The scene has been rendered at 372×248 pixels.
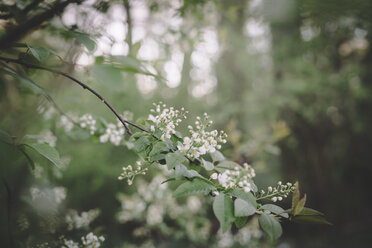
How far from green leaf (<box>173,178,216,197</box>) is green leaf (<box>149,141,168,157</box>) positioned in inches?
5.6

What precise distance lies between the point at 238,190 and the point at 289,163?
5046 mm

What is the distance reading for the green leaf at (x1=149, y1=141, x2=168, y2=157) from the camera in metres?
0.75

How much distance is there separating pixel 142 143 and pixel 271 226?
0.51 metres

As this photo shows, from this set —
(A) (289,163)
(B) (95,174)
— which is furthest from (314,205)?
(B) (95,174)

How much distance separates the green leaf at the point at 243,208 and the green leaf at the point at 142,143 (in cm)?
37

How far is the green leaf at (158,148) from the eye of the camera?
750mm

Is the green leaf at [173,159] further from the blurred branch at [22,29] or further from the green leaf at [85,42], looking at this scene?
the blurred branch at [22,29]

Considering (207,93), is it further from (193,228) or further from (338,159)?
(338,159)

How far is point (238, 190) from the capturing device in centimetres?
76

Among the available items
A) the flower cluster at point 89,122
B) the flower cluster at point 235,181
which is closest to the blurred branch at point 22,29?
the flower cluster at point 89,122

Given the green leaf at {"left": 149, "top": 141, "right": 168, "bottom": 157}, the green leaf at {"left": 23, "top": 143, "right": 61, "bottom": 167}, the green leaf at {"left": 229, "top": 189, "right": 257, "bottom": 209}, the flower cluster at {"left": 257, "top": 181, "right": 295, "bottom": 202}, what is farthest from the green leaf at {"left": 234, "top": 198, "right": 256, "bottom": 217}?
the green leaf at {"left": 23, "top": 143, "right": 61, "bottom": 167}

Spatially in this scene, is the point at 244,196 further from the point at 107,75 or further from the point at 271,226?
the point at 107,75

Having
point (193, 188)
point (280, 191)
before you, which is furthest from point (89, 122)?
point (280, 191)

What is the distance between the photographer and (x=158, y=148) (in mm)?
764
